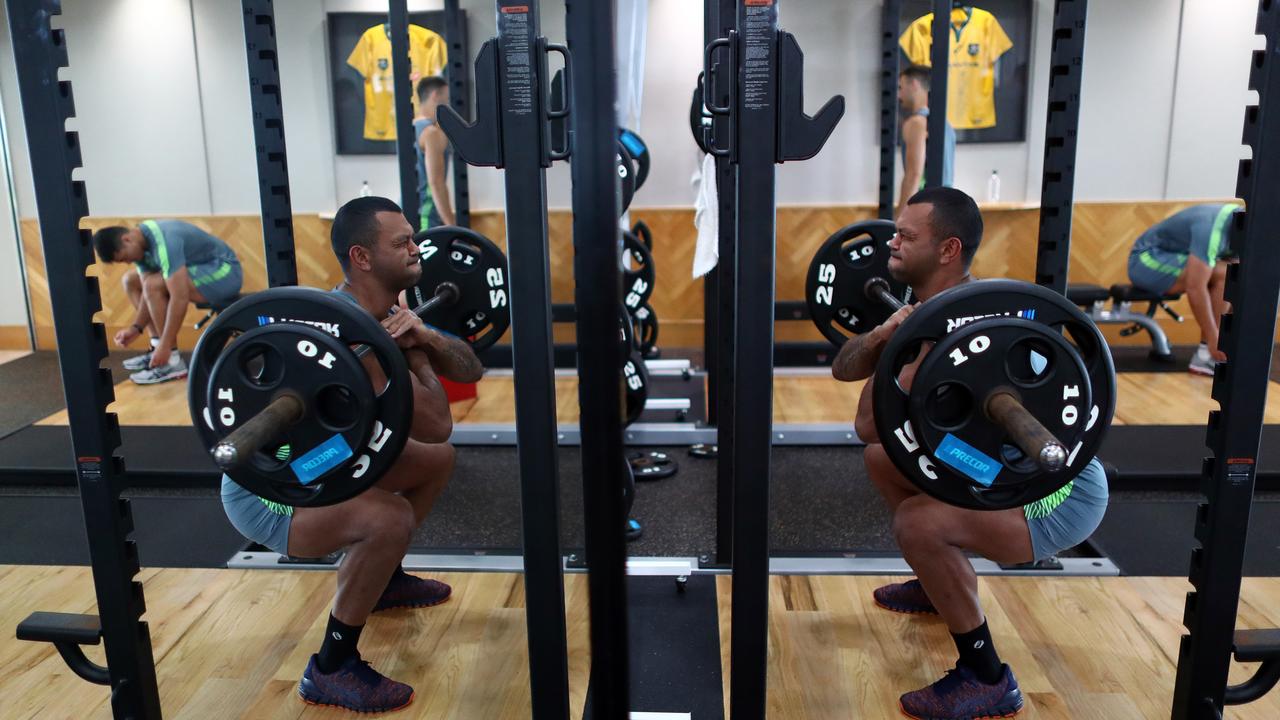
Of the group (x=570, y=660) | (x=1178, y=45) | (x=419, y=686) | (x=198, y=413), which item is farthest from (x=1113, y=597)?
(x=1178, y=45)

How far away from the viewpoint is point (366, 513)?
1.69 meters

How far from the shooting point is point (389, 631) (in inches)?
79.7

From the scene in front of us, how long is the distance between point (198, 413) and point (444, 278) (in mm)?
992

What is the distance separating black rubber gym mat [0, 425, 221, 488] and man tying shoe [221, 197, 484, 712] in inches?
56.9

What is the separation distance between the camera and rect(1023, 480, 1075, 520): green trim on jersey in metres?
1.65

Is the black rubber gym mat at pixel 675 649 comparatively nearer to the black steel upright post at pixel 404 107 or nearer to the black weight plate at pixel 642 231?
the black steel upright post at pixel 404 107

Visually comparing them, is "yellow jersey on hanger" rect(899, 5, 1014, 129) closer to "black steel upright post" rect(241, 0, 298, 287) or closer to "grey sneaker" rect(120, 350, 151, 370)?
"black steel upright post" rect(241, 0, 298, 287)

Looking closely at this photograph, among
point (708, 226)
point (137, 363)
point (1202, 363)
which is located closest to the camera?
point (708, 226)

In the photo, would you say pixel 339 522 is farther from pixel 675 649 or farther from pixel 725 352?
pixel 725 352

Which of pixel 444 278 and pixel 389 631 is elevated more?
pixel 444 278

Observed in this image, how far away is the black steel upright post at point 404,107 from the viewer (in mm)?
3248

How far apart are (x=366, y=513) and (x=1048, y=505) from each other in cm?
129

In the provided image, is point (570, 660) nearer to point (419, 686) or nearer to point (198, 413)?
point (419, 686)

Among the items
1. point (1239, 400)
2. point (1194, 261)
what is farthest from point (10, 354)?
point (1194, 261)
